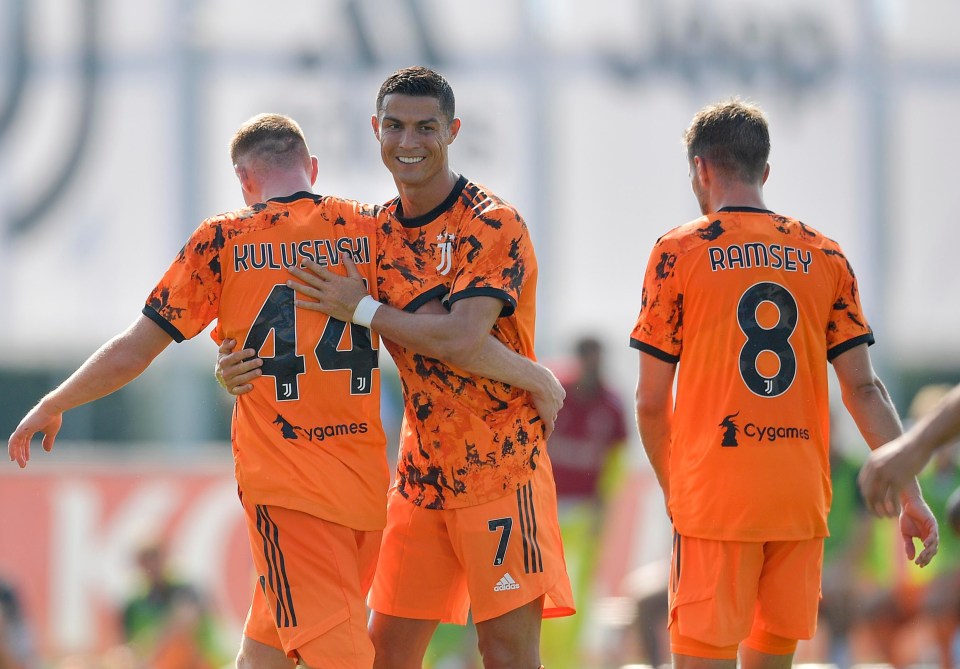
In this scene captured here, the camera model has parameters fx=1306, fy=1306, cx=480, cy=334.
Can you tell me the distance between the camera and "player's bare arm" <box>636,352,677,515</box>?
446 centimetres

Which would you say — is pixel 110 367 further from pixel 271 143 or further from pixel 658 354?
pixel 658 354

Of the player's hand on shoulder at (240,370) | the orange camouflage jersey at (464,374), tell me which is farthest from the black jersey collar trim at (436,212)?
the player's hand on shoulder at (240,370)

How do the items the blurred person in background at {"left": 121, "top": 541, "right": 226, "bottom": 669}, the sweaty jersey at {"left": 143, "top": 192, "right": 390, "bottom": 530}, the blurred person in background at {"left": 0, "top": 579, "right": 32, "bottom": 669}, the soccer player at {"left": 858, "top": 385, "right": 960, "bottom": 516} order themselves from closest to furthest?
the soccer player at {"left": 858, "top": 385, "right": 960, "bottom": 516} < the sweaty jersey at {"left": 143, "top": 192, "right": 390, "bottom": 530} < the blurred person in background at {"left": 0, "top": 579, "right": 32, "bottom": 669} < the blurred person in background at {"left": 121, "top": 541, "right": 226, "bottom": 669}

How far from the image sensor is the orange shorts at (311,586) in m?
4.15

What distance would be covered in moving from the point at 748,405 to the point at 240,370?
1681mm

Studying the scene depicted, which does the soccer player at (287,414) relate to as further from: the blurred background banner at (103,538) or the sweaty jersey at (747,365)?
A: the blurred background banner at (103,538)

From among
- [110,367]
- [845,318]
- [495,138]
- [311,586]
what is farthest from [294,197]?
[495,138]

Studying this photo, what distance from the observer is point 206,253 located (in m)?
4.30

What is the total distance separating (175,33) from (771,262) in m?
10.1

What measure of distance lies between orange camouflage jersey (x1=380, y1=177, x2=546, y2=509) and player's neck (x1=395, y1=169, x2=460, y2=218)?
25 mm

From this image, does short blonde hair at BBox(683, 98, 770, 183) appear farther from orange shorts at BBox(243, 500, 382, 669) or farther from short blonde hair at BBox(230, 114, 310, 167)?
orange shorts at BBox(243, 500, 382, 669)

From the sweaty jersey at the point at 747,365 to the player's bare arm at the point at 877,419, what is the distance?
5.0 inches

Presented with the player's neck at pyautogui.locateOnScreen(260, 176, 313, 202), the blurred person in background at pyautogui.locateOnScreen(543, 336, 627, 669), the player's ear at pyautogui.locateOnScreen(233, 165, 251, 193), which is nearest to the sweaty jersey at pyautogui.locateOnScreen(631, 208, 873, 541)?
the player's neck at pyautogui.locateOnScreen(260, 176, 313, 202)

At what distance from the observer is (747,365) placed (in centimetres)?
435
